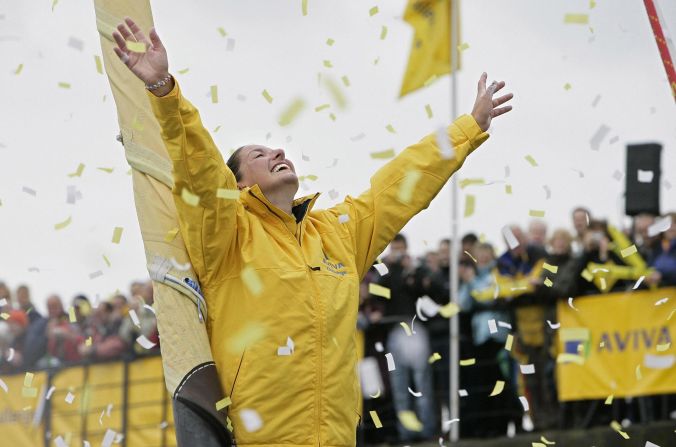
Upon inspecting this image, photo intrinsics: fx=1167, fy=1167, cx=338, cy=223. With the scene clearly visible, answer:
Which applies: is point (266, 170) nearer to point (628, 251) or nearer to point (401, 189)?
point (401, 189)

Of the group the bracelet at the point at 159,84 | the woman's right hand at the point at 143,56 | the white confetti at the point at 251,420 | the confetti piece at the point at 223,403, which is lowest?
the white confetti at the point at 251,420

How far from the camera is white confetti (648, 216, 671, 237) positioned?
9.40 m

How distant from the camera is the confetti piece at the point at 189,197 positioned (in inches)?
183

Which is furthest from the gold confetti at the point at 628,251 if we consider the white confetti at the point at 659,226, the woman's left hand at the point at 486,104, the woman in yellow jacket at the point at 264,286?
the woman in yellow jacket at the point at 264,286

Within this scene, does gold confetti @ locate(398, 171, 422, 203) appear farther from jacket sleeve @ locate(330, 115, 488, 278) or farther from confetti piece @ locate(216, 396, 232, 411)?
confetti piece @ locate(216, 396, 232, 411)

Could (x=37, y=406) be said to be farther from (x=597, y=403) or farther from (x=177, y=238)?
(x=177, y=238)

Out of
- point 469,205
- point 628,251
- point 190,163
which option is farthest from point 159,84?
point 628,251

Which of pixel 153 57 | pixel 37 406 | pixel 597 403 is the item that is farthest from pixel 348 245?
pixel 37 406

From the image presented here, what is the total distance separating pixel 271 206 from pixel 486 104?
1.18 metres

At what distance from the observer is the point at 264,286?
188 inches

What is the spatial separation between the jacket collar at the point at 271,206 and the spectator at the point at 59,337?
7824 millimetres

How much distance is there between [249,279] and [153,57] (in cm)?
99

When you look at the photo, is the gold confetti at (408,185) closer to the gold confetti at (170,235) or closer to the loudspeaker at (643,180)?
the gold confetti at (170,235)

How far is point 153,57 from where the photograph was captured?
14.7ft
